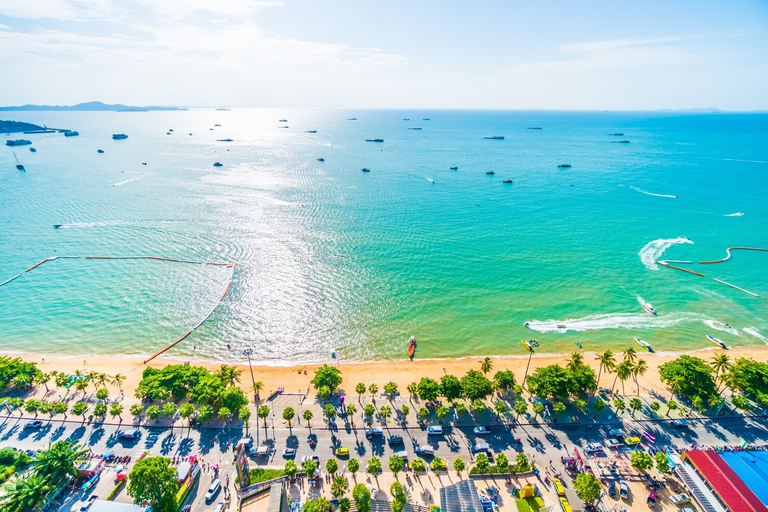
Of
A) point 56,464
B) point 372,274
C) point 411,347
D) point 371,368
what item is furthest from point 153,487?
point 372,274

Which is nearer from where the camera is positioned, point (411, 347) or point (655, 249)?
point (411, 347)

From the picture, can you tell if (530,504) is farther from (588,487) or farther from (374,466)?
(374,466)

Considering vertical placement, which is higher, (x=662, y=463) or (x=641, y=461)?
(x=641, y=461)

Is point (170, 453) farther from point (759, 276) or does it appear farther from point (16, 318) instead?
point (759, 276)

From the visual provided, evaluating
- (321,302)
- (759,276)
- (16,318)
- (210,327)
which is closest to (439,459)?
(321,302)

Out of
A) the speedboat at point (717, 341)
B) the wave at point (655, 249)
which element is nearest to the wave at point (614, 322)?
the speedboat at point (717, 341)

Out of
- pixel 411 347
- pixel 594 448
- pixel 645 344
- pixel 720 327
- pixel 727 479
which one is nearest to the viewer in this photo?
pixel 727 479

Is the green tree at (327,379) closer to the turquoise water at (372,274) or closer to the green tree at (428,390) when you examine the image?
the turquoise water at (372,274)
